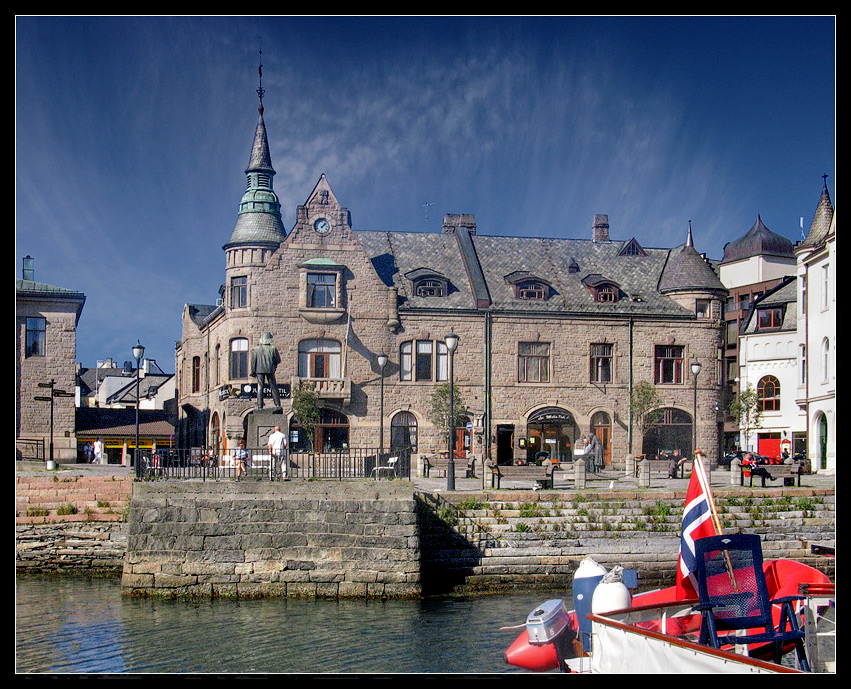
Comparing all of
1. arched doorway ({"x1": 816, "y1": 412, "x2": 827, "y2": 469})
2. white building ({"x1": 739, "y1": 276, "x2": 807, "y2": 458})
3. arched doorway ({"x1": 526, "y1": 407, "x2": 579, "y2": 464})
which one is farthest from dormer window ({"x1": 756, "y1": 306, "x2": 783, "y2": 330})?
arched doorway ({"x1": 526, "y1": 407, "x2": 579, "y2": 464})

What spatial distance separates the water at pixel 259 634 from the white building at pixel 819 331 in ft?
69.6

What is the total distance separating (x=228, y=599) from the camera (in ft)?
75.2

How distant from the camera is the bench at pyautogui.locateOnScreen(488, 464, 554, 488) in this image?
95.9 ft

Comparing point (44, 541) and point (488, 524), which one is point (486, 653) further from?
point (44, 541)

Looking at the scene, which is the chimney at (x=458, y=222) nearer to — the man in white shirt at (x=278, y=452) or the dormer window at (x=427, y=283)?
the dormer window at (x=427, y=283)

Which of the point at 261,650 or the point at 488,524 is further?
the point at 488,524

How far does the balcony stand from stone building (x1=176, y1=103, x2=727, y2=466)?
0.28 feet

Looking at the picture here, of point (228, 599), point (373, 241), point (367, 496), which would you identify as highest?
point (373, 241)

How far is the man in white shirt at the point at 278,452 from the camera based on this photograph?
1007 inches

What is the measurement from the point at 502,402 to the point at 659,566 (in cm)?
1983

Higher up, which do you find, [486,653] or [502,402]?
[502,402]

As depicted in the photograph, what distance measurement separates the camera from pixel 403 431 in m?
43.8

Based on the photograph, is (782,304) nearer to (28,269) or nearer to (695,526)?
(28,269)

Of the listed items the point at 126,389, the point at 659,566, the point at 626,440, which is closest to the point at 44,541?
the point at 659,566
